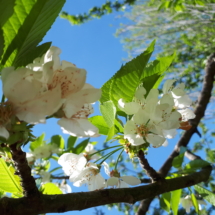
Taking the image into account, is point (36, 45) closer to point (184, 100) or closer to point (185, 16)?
point (184, 100)

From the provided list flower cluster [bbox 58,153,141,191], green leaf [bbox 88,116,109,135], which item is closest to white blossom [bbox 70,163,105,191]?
flower cluster [bbox 58,153,141,191]

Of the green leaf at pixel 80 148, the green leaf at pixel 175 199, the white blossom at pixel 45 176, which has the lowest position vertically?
the white blossom at pixel 45 176

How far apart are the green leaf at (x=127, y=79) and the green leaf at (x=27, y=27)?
8.7 inches

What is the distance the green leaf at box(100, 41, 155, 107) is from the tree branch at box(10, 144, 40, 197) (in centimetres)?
29

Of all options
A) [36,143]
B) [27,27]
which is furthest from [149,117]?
[36,143]

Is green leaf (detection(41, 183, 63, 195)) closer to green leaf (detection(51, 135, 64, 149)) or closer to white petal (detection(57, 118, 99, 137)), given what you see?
white petal (detection(57, 118, 99, 137))

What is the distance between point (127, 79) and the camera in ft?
2.13

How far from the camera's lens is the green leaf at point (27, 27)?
0.48m

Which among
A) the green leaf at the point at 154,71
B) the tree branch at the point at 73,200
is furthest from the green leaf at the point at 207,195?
the green leaf at the point at 154,71

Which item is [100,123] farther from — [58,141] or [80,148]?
[58,141]

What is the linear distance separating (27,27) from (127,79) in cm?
28

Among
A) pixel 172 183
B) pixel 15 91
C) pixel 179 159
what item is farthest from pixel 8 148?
pixel 179 159

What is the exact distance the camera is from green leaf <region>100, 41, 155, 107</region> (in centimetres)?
64

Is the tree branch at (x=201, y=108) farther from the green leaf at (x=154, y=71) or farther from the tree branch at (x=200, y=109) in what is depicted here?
the green leaf at (x=154, y=71)
